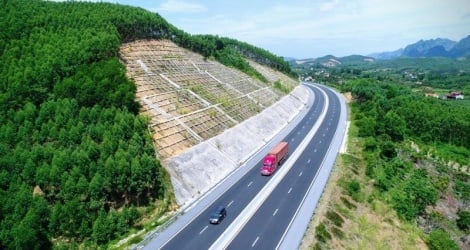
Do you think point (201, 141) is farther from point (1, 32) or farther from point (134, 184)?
point (1, 32)

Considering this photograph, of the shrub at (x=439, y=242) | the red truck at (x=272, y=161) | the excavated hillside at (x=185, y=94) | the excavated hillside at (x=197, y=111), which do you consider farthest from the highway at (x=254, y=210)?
the shrub at (x=439, y=242)

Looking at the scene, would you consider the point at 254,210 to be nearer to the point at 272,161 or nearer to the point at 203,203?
the point at 203,203

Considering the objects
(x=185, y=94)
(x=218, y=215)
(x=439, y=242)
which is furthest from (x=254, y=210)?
(x=185, y=94)

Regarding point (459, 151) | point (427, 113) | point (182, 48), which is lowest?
point (459, 151)

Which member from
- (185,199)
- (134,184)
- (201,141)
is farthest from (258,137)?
(134,184)

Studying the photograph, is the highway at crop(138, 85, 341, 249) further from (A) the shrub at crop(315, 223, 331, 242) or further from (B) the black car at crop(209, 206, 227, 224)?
(A) the shrub at crop(315, 223, 331, 242)
